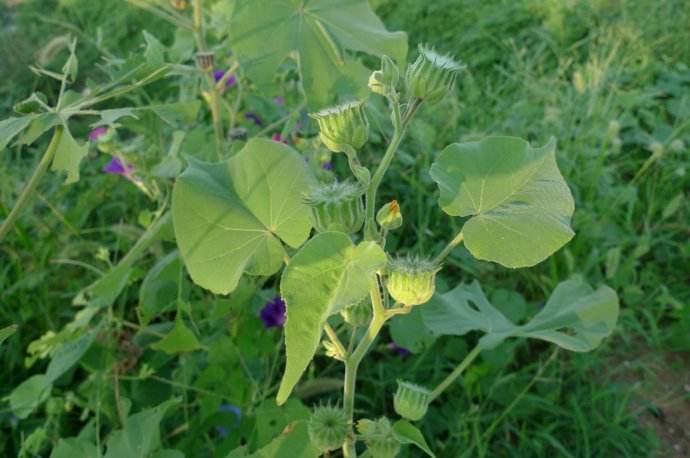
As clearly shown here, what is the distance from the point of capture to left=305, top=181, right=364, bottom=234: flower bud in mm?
667

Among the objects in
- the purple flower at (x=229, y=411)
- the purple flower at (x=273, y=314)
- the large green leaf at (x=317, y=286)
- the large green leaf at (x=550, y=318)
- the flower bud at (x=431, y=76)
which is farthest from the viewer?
the purple flower at (x=273, y=314)

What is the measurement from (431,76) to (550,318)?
18.6 inches

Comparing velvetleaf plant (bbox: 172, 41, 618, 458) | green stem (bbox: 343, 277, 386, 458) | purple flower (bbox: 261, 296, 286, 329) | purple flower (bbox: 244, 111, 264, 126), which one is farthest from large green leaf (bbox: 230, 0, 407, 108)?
purple flower (bbox: 244, 111, 264, 126)

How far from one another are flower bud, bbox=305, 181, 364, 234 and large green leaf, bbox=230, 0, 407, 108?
365 mm

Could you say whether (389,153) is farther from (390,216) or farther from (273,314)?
(273,314)

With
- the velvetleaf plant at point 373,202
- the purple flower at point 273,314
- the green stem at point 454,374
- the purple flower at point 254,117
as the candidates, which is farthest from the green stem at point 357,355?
the purple flower at point 254,117

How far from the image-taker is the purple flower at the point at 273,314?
4.56 feet

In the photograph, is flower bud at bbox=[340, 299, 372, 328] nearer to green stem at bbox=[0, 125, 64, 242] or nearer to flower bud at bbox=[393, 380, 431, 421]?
flower bud at bbox=[393, 380, 431, 421]

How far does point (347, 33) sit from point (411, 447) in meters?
0.72

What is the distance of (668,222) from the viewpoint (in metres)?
1.87

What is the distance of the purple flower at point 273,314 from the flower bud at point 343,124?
2.34ft

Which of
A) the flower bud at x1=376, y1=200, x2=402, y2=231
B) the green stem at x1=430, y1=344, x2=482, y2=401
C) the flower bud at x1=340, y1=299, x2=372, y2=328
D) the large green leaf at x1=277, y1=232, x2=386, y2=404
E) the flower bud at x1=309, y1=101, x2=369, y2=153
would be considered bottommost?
the green stem at x1=430, y1=344, x2=482, y2=401

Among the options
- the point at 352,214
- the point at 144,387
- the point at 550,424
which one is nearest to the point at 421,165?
the point at 550,424

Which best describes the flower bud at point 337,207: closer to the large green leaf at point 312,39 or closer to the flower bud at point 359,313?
the flower bud at point 359,313
